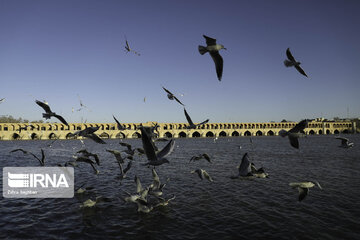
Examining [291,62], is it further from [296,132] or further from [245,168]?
[245,168]

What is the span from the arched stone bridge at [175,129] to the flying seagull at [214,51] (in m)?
72.9

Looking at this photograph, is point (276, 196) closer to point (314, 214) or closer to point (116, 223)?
point (314, 214)

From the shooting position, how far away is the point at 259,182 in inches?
608

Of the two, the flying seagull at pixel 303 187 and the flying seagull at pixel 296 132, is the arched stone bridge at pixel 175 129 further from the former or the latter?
the flying seagull at pixel 296 132

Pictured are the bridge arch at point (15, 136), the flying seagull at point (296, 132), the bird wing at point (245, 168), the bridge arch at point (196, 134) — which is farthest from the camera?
the bridge arch at point (196, 134)

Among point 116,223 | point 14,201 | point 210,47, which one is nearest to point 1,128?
point 14,201

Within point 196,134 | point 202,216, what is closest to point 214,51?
point 202,216

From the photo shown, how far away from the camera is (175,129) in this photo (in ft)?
363

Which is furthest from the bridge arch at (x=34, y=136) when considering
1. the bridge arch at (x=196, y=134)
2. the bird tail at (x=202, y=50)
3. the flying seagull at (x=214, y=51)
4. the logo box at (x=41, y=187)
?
the flying seagull at (x=214, y=51)

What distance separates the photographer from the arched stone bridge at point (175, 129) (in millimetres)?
93938

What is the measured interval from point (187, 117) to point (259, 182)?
11.9m

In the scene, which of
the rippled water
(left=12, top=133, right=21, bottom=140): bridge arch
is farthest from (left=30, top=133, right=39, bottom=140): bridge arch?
→ the rippled water

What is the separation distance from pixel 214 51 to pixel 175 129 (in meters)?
107

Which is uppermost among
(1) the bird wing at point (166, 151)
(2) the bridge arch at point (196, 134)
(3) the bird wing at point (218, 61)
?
(3) the bird wing at point (218, 61)
